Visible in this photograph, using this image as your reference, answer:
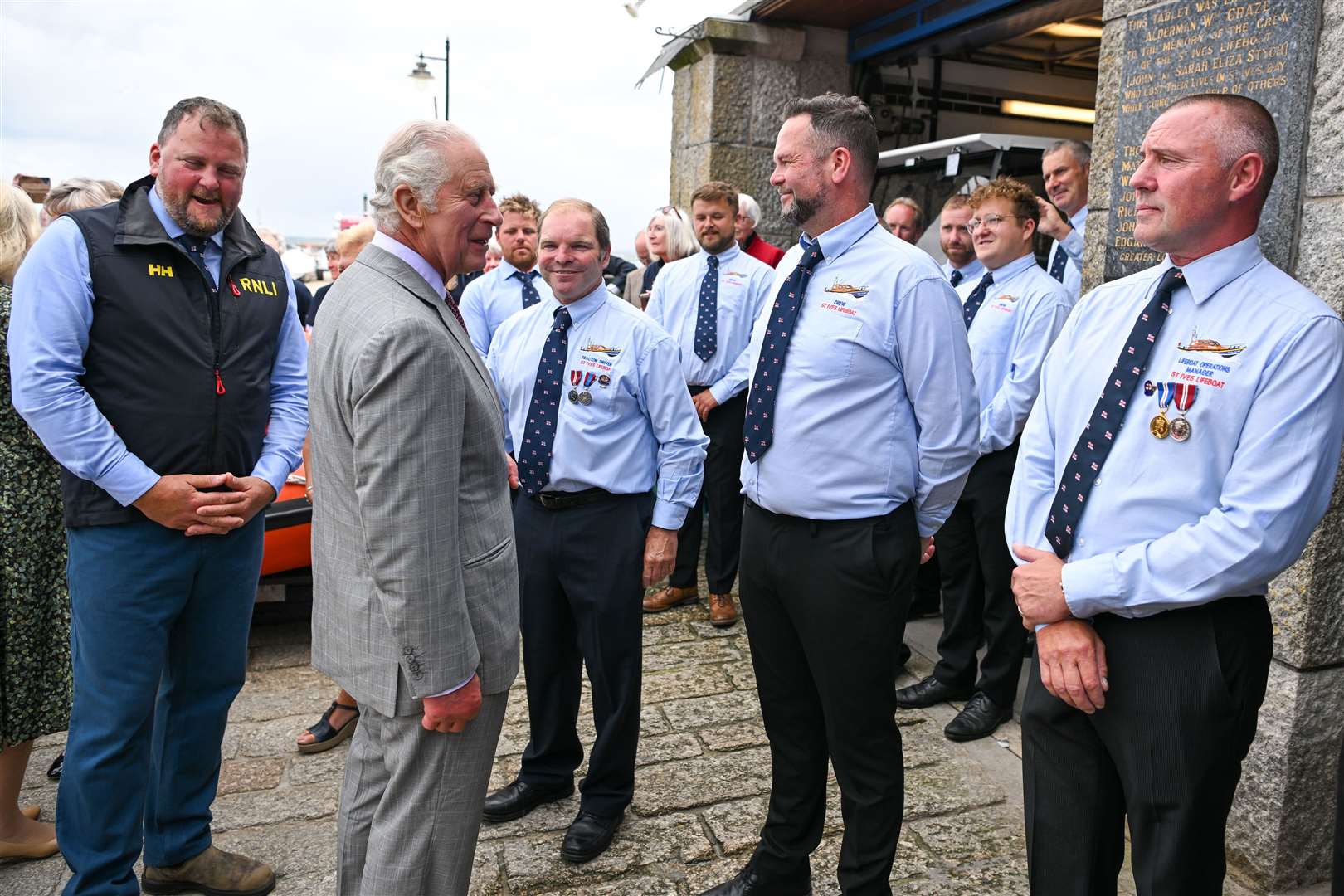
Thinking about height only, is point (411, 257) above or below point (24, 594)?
above

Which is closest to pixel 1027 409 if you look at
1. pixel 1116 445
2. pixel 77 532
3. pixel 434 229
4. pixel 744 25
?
pixel 1116 445

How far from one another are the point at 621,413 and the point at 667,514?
364mm

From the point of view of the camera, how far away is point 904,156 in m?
6.72

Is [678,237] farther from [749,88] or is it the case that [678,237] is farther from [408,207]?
[408,207]

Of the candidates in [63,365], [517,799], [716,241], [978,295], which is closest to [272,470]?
[63,365]

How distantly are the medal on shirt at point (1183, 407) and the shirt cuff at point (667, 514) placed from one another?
5.26ft

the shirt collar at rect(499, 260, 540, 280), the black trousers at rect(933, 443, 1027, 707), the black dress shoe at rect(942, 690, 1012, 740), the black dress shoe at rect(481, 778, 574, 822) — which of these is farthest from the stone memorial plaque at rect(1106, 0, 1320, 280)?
the shirt collar at rect(499, 260, 540, 280)

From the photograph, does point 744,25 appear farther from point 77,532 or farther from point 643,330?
point 77,532

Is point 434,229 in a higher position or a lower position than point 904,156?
lower

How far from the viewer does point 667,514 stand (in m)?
3.14

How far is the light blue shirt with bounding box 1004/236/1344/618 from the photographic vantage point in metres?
1.74

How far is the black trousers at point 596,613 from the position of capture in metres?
3.09

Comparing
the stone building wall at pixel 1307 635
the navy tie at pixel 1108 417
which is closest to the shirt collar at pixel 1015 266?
the stone building wall at pixel 1307 635

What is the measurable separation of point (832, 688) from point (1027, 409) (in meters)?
1.83
